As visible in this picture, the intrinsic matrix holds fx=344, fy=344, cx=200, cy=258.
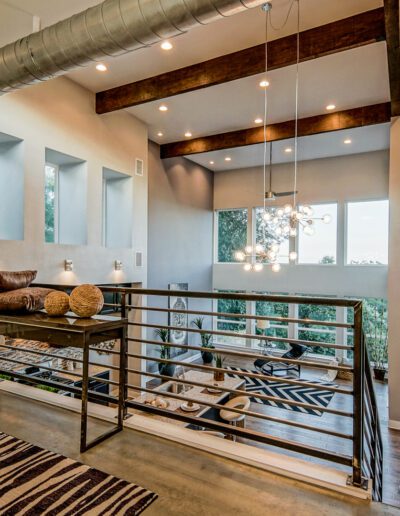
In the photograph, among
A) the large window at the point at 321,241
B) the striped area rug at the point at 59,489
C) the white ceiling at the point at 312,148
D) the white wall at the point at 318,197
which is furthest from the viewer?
the large window at the point at 321,241

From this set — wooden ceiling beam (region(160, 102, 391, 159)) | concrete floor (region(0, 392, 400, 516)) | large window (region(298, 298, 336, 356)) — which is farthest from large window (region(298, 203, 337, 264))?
concrete floor (region(0, 392, 400, 516))

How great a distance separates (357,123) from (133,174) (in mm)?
4344

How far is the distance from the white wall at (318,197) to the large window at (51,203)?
578 cm

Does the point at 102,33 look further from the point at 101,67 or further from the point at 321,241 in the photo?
the point at 321,241

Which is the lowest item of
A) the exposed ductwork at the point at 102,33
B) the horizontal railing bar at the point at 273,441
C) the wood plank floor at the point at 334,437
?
the wood plank floor at the point at 334,437

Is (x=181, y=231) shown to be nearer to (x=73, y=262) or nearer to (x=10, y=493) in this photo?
(x=73, y=262)

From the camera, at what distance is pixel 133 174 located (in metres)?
6.82

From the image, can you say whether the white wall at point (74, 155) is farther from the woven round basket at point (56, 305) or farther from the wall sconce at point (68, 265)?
the woven round basket at point (56, 305)

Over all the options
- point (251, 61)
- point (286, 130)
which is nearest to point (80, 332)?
point (251, 61)

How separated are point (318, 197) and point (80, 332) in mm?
8599

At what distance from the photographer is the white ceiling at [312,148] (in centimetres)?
747

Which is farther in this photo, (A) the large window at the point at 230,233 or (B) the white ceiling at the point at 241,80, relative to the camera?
(A) the large window at the point at 230,233

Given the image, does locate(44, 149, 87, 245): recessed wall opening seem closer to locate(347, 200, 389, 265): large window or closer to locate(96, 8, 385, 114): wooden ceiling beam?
locate(96, 8, 385, 114): wooden ceiling beam

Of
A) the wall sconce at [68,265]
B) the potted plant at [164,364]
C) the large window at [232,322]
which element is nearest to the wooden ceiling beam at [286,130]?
Answer: the wall sconce at [68,265]
